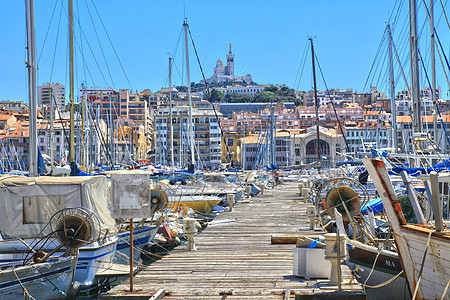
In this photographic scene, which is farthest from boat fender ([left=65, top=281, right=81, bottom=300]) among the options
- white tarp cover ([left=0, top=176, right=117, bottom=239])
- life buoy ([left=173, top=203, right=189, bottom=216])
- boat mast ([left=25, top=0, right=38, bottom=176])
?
life buoy ([left=173, top=203, right=189, bottom=216])

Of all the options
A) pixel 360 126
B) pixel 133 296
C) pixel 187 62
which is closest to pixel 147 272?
pixel 133 296

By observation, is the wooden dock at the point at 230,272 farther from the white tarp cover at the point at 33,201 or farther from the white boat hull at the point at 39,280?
the white tarp cover at the point at 33,201

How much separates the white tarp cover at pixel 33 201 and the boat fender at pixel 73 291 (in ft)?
4.67

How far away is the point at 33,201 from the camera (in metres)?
13.6

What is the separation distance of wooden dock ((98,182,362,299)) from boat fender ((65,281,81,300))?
1.53m

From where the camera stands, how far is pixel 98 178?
14.8 m

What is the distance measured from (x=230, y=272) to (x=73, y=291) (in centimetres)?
356

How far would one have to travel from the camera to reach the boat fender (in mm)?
12900

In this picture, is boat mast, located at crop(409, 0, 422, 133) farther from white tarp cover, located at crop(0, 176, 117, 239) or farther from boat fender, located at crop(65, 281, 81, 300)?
boat fender, located at crop(65, 281, 81, 300)

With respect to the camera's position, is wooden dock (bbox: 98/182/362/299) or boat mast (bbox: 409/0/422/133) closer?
wooden dock (bbox: 98/182/362/299)

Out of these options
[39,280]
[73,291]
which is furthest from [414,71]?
[39,280]

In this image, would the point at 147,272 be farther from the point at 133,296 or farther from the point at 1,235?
the point at 1,235

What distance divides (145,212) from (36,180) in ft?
14.4

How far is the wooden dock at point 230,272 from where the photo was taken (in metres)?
11.0
